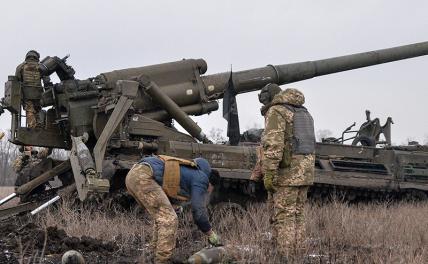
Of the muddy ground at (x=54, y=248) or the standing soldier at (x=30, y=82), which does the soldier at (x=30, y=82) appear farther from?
the muddy ground at (x=54, y=248)

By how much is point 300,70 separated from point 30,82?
5.61 metres

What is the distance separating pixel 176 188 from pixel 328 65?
8.06 meters

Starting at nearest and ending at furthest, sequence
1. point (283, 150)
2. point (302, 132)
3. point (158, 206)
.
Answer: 1. point (158, 206)
2. point (283, 150)
3. point (302, 132)

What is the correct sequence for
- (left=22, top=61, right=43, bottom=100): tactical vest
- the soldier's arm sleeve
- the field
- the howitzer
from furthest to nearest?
(left=22, top=61, right=43, bottom=100): tactical vest < the howitzer < the soldier's arm sleeve < the field

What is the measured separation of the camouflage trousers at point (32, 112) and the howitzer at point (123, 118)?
0.12 meters

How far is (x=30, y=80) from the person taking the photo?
10750mm

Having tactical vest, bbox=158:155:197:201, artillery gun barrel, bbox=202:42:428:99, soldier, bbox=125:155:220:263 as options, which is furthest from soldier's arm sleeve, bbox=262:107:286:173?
artillery gun barrel, bbox=202:42:428:99

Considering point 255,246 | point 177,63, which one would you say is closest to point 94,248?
point 255,246

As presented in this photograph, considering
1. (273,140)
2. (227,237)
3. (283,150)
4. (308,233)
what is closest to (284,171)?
(283,150)

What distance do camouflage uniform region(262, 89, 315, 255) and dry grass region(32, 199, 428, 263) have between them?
25cm

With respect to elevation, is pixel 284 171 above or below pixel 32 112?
below

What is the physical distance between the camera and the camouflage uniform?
659cm

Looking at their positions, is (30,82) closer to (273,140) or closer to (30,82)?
(30,82)

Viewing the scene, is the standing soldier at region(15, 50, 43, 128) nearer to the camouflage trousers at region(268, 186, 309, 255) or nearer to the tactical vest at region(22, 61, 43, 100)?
the tactical vest at region(22, 61, 43, 100)
